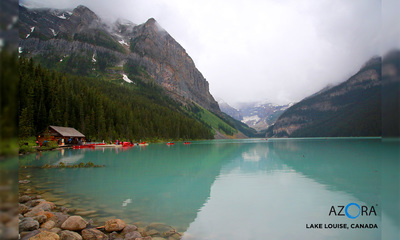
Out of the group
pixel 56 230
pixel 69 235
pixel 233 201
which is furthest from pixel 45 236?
pixel 233 201

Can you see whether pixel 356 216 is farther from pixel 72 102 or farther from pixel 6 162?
pixel 72 102

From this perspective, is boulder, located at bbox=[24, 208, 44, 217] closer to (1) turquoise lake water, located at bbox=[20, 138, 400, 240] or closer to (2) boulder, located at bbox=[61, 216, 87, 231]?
(2) boulder, located at bbox=[61, 216, 87, 231]

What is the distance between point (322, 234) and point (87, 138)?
7833 cm

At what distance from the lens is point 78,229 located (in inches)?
348

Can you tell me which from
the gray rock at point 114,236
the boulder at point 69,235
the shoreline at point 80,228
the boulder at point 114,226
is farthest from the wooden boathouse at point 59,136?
the gray rock at point 114,236

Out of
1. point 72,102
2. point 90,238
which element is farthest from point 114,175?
point 72,102

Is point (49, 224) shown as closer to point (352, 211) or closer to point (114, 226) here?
point (114, 226)

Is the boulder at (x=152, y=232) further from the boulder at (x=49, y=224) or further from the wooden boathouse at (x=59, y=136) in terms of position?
the wooden boathouse at (x=59, y=136)

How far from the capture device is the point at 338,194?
53.2 feet

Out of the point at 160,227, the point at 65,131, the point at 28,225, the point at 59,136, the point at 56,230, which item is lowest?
the point at 160,227

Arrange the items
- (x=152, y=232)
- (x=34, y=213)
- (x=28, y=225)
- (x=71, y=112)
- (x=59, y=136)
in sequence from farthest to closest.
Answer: (x=71, y=112) → (x=59, y=136) → (x=34, y=213) → (x=152, y=232) → (x=28, y=225)

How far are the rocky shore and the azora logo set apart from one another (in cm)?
865

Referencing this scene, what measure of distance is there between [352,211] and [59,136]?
201 feet

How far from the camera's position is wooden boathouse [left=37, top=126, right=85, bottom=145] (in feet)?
179
